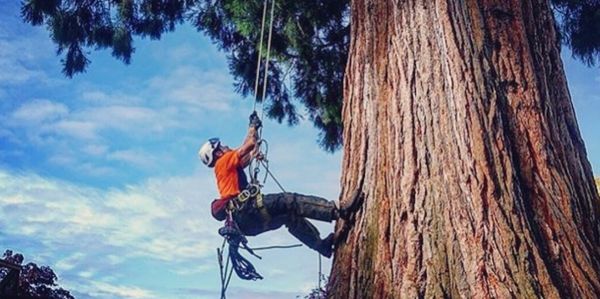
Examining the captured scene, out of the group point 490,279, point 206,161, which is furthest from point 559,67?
point 206,161

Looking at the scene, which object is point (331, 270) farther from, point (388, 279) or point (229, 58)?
point (229, 58)

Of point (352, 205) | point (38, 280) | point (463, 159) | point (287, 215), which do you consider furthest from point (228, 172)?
point (38, 280)

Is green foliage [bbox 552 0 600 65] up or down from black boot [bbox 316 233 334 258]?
up

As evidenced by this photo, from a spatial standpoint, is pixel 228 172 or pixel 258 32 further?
pixel 258 32

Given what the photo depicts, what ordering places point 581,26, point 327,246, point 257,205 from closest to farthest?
point 327,246 → point 257,205 → point 581,26

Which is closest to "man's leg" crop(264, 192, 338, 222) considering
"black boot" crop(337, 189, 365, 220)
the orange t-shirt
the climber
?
the climber

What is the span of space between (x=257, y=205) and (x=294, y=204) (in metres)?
0.23

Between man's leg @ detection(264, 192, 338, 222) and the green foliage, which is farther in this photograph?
the green foliage

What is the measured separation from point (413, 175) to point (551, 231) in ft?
2.12

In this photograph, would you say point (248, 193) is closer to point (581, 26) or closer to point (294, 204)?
point (294, 204)

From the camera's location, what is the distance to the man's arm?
3.93m

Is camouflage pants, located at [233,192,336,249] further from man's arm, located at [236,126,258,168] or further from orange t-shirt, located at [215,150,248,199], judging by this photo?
man's arm, located at [236,126,258,168]

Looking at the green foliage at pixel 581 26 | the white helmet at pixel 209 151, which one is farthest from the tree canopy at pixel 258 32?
the white helmet at pixel 209 151

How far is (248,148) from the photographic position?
396 centimetres
